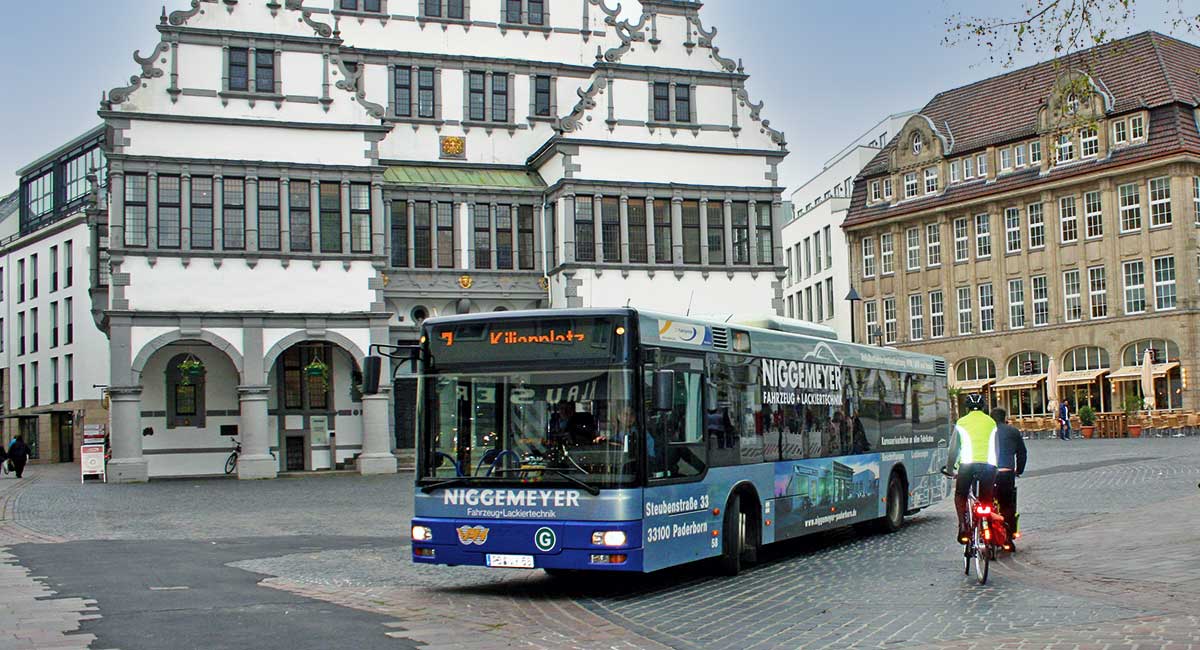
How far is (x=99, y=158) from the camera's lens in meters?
72.0

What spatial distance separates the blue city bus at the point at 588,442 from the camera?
1255 cm

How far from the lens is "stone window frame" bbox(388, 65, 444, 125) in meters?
44.8

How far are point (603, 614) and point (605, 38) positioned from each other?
37.7 m

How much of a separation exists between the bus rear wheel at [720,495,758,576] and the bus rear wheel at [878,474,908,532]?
177 inches

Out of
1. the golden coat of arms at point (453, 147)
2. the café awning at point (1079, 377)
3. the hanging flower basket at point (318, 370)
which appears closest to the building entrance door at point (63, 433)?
the hanging flower basket at point (318, 370)

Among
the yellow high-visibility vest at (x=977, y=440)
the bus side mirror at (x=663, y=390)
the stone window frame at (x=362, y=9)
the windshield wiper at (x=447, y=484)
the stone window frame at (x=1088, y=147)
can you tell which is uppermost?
the stone window frame at (x=362, y=9)

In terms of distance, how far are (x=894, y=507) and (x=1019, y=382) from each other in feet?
158

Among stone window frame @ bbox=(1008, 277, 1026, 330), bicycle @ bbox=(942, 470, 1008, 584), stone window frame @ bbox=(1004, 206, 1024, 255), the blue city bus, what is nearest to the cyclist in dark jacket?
bicycle @ bbox=(942, 470, 1008, 584)

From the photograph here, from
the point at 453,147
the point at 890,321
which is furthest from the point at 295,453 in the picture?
the point at 890,321

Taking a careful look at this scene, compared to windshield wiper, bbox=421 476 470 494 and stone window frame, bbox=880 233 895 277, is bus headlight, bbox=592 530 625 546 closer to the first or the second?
windshield wiper, bbox=421 476 470 494

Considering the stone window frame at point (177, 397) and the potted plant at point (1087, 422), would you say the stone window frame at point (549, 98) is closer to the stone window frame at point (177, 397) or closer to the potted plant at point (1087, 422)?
the stone window frame at point (177, 397)

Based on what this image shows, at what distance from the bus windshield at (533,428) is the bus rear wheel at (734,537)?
2.06 meters

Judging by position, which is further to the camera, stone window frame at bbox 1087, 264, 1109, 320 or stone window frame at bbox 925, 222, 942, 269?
stone window frame at bbox 925, 222, 942, 269

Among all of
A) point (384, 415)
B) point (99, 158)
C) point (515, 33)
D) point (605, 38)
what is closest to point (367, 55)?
point (515, 33)
